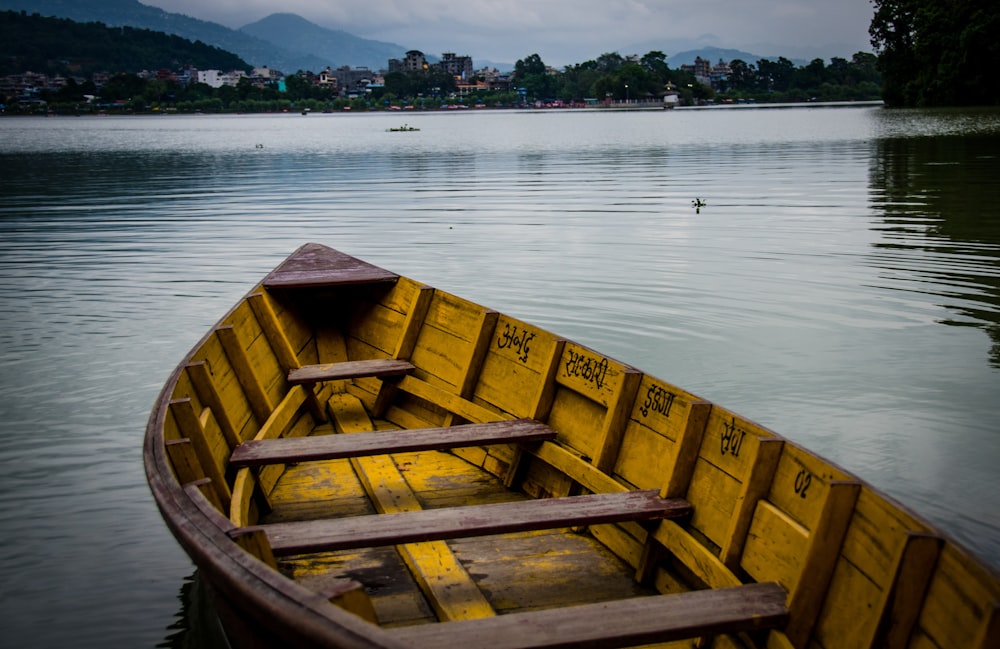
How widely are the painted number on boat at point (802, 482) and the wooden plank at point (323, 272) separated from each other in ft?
18.0

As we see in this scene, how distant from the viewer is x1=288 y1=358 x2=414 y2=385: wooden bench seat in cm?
780

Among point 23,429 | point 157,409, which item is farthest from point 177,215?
point 157,409

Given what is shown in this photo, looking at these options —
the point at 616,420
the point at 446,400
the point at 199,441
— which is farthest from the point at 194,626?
the point at 616,420

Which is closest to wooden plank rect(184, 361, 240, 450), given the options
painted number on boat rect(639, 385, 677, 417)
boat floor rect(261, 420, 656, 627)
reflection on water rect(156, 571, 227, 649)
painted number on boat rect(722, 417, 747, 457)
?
boat floor rect(261, 420, 656, 627)

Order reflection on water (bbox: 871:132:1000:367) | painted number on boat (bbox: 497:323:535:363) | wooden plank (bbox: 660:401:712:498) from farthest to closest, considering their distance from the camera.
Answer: reflection on water (bbox: 871:132:1000:367) → painted number on boat (bbox: 497:323:535:363) → wooden plank (bbox: 660:401:712:498)

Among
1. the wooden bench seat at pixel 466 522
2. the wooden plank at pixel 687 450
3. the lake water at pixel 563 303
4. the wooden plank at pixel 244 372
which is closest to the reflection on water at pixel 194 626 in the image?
the lake water at pixel 563 303

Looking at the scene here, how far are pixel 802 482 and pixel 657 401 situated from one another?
1.32 m

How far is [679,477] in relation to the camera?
4910 mm

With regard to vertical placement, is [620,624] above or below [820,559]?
below

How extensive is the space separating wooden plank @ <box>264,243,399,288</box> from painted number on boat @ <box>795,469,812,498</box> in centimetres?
548

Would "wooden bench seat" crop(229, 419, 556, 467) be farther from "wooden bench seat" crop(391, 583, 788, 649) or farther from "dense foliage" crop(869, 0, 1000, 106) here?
"dense foliage" crop(869, 0, 1000, 106)

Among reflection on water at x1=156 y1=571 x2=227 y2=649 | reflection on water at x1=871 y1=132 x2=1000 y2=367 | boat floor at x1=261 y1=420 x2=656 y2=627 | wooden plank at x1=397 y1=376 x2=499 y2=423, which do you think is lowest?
reflection on water at x1=156 y1=571 x2=227 y2=649

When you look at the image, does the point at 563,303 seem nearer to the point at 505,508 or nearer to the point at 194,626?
the point at 194,626

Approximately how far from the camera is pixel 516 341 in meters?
6.94
